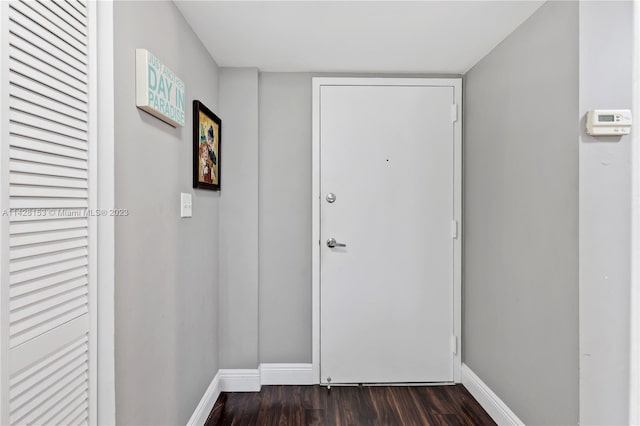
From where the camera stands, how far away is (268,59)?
2.46 meters

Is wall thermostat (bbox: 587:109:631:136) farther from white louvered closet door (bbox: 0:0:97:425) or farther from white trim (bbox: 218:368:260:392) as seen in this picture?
white trim (bbox: 218:368:260:392)

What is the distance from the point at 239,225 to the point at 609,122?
2.07 metres

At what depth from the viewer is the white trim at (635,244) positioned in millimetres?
1169

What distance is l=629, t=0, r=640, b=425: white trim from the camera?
1169mm

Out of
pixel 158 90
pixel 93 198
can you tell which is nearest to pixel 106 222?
pixel 93 198

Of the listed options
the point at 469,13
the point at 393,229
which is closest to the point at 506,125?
the point at 469,13

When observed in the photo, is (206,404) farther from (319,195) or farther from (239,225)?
(319,195)

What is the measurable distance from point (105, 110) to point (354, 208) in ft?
5.68

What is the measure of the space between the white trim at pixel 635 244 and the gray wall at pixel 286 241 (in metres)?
1.83

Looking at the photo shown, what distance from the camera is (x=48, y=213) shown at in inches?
40.2

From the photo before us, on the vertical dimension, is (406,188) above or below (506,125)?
below

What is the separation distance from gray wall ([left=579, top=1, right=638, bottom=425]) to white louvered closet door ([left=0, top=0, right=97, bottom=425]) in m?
1.73

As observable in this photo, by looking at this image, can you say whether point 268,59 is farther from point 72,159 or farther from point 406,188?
point 72,159

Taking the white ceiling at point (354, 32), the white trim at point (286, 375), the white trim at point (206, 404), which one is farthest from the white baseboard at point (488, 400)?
the white ceiling at point (354, 32)
